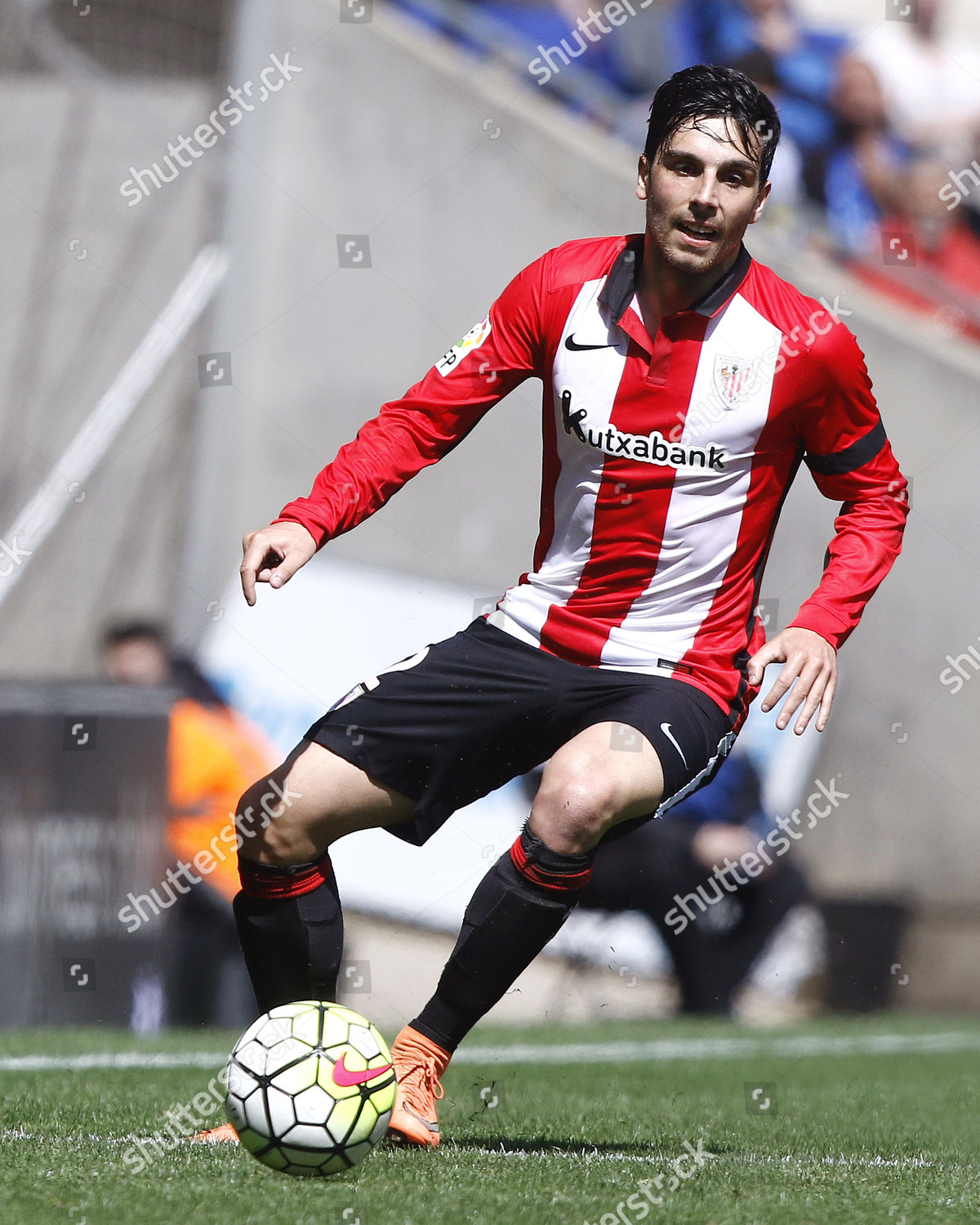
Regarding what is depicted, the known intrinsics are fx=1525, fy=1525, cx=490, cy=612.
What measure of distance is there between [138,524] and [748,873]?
326 cm

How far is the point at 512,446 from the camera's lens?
291 inches

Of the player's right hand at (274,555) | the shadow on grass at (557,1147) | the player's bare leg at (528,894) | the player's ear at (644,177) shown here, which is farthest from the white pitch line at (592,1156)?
the player's ear at (644,177)

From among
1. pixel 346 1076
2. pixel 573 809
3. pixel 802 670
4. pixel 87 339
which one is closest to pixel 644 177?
pixel 802 670

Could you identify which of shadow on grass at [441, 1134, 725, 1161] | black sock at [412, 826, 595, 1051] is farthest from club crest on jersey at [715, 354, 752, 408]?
shadow on grass at [441, 1134, 725, 1161]

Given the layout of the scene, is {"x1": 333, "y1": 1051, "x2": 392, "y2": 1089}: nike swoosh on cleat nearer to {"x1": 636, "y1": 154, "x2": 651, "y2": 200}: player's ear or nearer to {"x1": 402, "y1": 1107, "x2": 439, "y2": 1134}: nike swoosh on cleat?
{"x1": 402, "y1": 1107, "x2": 439, "y2": 1134}: nike swoosh on cleat

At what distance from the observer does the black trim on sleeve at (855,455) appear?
10.6ft

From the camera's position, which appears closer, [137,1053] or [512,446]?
[137,1053]

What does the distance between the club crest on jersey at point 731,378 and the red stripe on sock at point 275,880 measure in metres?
1.27

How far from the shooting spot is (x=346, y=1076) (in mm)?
2447

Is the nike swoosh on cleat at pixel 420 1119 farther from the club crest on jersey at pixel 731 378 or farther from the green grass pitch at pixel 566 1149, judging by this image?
the club crest on jersey at pixel 731 378

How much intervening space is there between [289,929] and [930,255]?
6.47 meters

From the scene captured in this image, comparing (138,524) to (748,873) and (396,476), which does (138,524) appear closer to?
(748,873)

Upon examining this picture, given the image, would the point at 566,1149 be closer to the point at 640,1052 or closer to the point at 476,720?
the point at 476,720

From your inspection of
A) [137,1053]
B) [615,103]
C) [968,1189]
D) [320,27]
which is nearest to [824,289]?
[615,103]
